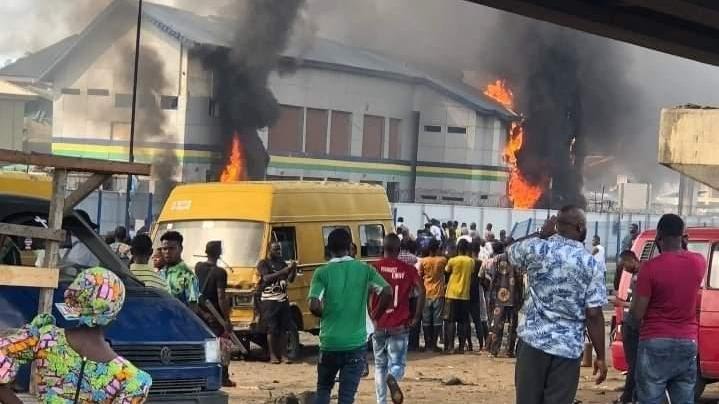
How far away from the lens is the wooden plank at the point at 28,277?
18.6 ft

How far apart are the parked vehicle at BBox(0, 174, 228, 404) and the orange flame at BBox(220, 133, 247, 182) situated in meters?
38.8

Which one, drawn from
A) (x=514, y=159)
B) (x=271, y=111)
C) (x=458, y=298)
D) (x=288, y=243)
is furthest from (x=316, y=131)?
(x=288, y=243)

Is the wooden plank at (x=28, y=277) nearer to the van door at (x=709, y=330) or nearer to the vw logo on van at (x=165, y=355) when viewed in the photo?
the vw logo on van at (x=165, y=355)

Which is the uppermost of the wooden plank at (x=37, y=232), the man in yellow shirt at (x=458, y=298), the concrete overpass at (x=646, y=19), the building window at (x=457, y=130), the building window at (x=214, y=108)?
the building window at (x=457, y=130)

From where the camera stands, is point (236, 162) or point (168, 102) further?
point (168, 102)

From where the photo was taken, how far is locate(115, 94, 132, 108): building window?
1960 inches

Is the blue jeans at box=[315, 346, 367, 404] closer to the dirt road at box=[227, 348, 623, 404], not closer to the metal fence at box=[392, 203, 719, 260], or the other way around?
the dirt road at box=[227, 348, 623, 404]

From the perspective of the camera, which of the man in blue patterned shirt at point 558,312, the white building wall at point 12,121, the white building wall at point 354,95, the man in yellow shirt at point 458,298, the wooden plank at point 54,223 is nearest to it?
the wooden plank at point 54,223

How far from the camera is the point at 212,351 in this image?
807 centimetres

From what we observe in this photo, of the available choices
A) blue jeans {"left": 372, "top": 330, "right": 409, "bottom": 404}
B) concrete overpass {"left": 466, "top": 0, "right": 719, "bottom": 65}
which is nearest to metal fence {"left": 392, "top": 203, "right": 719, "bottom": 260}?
Answer: concrete overpass {"left": 466, "top": 0, "right": 719, "bottom": 65}

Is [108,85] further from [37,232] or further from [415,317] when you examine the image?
[37,232]

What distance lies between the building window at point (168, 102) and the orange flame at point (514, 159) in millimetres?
17374

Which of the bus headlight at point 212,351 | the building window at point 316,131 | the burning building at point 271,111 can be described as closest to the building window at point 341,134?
the burning building at point 271,111

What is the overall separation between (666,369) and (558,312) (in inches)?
56.9
